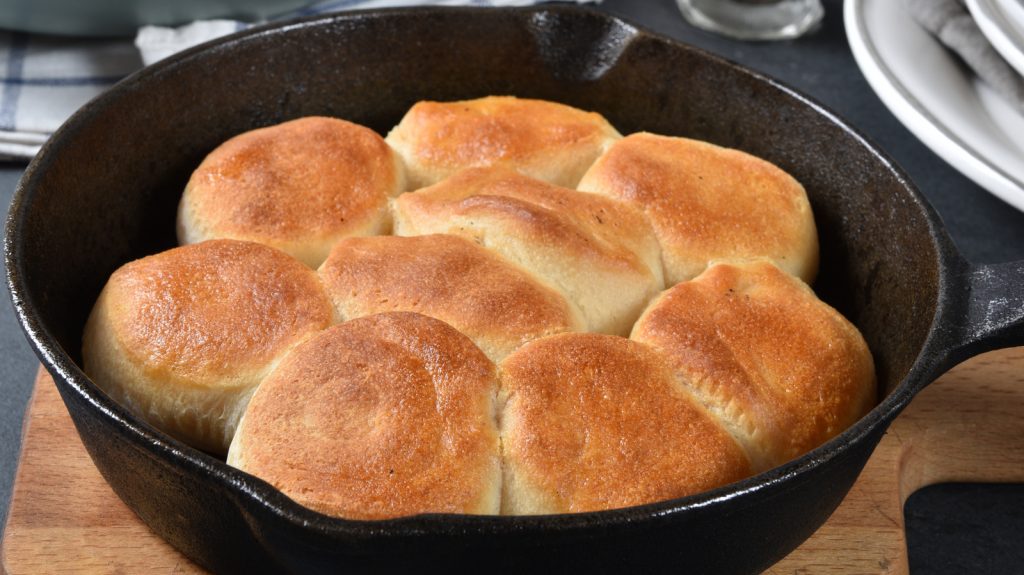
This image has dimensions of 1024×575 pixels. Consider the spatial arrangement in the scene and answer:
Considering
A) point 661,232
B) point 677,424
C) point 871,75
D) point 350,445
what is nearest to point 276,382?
point 350,445

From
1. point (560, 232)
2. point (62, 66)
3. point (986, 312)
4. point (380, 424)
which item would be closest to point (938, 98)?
point (986, 312)

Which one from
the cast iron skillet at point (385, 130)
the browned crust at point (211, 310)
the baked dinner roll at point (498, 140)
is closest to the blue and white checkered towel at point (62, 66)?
the cast iron skillet at point (385, 130)

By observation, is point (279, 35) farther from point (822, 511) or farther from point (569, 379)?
point (822, 511)

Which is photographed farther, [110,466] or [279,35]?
[279,35]

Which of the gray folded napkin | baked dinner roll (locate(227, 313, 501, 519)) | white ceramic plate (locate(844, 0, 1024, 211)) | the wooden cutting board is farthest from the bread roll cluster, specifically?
the gray folded napkin

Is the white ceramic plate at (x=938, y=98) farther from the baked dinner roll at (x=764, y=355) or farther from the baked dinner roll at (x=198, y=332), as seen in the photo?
the baked dinner roll at (x=198, y=332)
